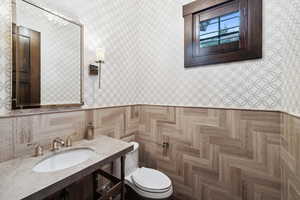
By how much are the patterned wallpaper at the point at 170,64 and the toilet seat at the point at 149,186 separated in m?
0.87

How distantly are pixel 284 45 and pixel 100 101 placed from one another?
1.79 m

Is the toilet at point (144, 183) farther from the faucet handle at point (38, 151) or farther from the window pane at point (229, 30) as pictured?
the window pane at point (229, 30)

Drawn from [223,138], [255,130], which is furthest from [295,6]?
[223,138]

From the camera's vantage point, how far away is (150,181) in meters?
1.39

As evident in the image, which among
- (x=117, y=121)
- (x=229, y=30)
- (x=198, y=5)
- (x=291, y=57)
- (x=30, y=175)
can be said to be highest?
(x=198, y=5)

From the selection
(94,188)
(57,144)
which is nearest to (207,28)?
(57,144)

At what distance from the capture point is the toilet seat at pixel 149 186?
1256 millimetres

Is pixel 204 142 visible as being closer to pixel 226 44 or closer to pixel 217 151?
pixel 217 151

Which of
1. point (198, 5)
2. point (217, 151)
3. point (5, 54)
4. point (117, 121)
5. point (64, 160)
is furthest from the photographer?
point (117, 121)

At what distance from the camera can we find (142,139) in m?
2.00

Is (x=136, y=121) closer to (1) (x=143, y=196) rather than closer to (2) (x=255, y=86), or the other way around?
(1) (x=143, y=196)

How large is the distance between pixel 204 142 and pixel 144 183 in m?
0.77

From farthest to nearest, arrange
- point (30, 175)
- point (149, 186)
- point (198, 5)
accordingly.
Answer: point (198, 5) → point (149, 186) → point (30, 175)

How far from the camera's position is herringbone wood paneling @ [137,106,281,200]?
1.19 m
